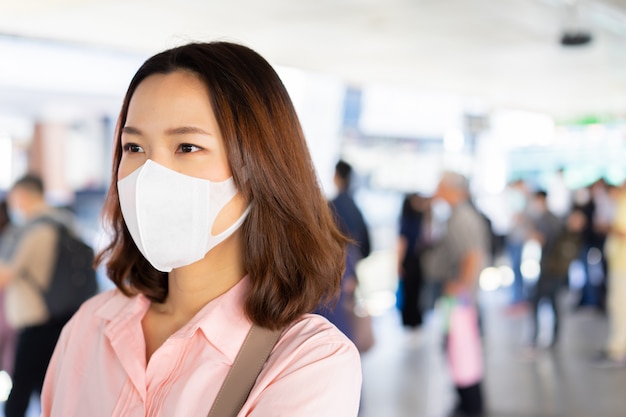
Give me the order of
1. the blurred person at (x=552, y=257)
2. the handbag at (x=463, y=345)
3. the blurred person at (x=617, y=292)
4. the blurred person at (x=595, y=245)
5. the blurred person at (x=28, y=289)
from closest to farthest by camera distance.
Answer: the blurred person at (x=28, y=289), the handbag at (x=463, y=345), the blurred person at (x=617, y=292), the blurred person at (x=552, y=257), the blurred person at (x=595, y=245)

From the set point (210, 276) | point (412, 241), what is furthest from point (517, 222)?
point (210, 276)

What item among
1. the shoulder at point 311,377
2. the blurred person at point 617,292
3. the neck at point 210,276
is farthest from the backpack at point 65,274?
the blurred person at point 617,292

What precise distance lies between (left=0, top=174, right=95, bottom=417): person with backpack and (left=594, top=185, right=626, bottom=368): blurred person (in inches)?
162

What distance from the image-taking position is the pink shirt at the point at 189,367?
0.93 metres

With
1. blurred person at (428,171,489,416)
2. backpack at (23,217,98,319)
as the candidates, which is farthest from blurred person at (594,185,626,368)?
backpack at (23,217,98,319)

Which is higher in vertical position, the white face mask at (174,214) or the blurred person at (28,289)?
the white face mask at (174,214)

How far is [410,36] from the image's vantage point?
5.05 meters

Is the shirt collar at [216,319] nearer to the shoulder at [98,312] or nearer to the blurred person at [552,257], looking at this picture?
the shoulder at [98,312]

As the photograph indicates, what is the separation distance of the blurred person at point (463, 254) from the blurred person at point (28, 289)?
2.37 metres

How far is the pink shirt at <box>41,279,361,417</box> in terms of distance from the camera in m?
0.93

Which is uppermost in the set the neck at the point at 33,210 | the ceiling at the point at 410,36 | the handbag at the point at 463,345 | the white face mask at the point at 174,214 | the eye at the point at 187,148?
the ceiling at the point at 410,36

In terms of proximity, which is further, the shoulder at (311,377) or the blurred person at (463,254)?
the blurred person at (463,254)

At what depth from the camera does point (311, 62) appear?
5348 millimetres

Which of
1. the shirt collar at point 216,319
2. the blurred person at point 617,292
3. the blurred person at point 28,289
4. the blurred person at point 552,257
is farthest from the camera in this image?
the blurred person at point 552,257
